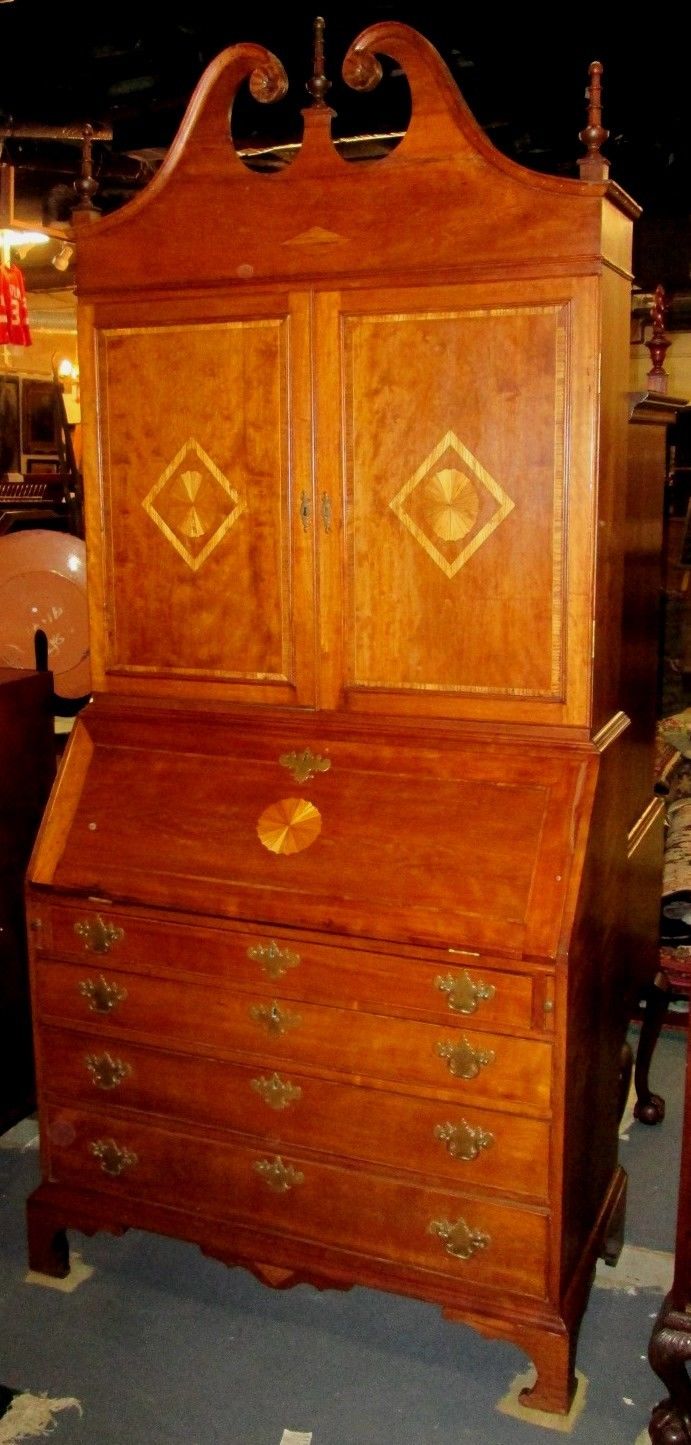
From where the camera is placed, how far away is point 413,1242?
2357mm

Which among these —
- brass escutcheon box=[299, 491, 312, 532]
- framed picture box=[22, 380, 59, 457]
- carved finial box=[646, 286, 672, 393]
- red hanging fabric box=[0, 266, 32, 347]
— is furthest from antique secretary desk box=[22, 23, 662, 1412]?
framed picture box=[22, 380, 59, 457]

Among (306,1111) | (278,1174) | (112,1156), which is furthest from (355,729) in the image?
(112,1156)

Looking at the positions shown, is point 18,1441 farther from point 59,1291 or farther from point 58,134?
point 58,134

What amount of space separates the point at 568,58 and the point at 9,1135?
3.56 m

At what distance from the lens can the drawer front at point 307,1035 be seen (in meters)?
2.21

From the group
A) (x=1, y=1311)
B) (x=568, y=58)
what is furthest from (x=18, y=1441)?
(x=568, y=58)

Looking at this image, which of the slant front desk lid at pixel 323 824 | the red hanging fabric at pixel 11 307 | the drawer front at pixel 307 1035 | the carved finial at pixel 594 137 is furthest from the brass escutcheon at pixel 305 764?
the red hanging fabric at pixel 11 307

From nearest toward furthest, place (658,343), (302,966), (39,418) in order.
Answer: (302,966)
(658,343)
(39,418)

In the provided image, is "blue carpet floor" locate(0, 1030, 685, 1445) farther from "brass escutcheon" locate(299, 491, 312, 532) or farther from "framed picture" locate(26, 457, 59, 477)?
"framed picture" locate(26, 457, 59, 477)

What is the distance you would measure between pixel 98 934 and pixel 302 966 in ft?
1.61

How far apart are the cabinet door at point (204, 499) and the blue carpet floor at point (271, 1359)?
135cm

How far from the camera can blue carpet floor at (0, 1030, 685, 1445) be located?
228 centimetres

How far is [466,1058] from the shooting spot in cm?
223

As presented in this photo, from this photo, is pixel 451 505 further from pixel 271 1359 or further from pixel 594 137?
pixel 271 1359
